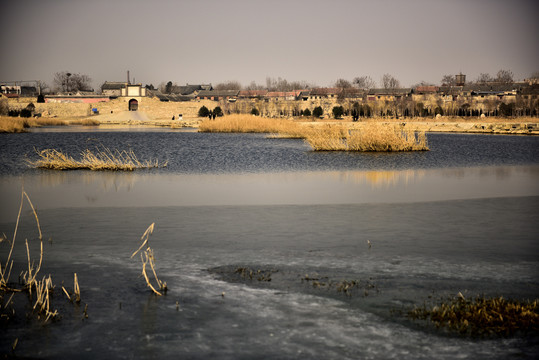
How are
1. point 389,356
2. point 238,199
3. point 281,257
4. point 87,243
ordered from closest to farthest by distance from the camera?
1. point 389,356
2. point 281,257
3. point 87,243
4. point 238,199

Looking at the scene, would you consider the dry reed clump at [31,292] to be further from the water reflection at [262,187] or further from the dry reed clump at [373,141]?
the dry reed clump at [373,141]

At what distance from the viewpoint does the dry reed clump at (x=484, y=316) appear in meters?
5.66

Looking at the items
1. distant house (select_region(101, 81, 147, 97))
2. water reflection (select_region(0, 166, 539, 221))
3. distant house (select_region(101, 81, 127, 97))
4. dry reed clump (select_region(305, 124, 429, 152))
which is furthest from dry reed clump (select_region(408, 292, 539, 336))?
distant house (select_region(101, 81, 127, 97))

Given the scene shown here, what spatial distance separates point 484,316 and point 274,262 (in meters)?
3.20

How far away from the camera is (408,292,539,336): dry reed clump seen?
5664 mm

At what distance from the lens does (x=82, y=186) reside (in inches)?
666

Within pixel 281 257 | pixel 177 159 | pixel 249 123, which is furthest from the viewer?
pixel 249 123

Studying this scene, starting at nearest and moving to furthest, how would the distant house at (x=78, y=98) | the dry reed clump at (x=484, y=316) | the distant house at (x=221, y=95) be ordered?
the dry reed clump at (x=484, y=316) → the distant house at (x=78, y=98) → the distant house at (x=221, y=95)

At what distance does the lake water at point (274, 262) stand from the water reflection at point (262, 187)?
9cm

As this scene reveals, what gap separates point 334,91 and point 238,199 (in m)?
129

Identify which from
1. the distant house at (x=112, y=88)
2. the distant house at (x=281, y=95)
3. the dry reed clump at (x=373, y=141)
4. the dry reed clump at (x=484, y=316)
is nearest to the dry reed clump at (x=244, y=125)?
the dry reed clump at (x=373, y=141)

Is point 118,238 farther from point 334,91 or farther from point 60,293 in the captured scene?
point 334,91

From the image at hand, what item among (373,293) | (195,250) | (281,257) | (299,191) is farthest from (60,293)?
(299,191)

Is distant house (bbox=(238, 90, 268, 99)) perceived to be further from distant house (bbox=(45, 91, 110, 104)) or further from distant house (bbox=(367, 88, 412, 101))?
distant house (bbox=(45, 91, 110, 104))
